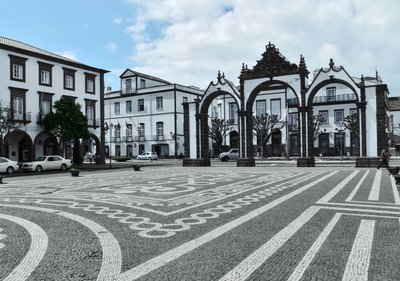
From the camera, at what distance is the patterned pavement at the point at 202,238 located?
13.9 ft

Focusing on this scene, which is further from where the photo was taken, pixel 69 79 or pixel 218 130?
pixel 218 130

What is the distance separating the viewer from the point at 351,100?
51.7 metres

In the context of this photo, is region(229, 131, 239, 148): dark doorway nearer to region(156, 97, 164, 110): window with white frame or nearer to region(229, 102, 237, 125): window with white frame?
region(229, 102, 237, 125): window with white frame

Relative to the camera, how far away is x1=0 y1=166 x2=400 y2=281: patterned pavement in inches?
167

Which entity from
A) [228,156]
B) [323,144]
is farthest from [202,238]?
[323,144]

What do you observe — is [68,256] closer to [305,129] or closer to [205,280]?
[205,280]

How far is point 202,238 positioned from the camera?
577 centimetres

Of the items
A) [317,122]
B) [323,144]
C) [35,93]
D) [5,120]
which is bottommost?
[323,144]

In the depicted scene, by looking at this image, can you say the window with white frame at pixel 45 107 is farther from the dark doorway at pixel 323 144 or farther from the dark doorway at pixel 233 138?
the dark doorway at pixel 323 144

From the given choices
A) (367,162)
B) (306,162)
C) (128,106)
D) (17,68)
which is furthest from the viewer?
(128,106)

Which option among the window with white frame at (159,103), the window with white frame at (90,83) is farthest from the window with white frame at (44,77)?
the window with white frame at (159,103)

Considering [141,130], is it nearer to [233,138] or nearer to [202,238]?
[233,138]

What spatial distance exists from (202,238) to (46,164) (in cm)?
2478

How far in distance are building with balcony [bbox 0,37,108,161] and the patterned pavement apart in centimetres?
2157
